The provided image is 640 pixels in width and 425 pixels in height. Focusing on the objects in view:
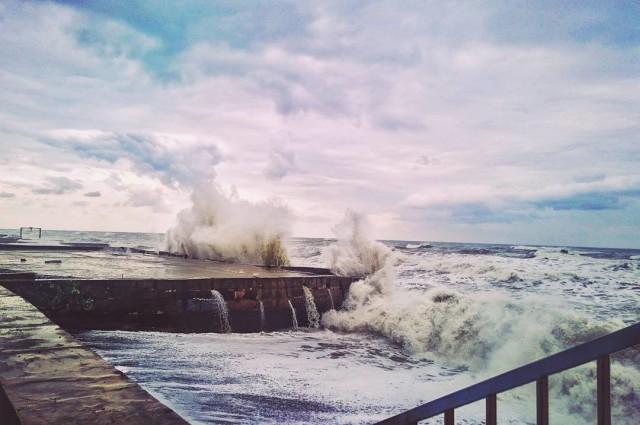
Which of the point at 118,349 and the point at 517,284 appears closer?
the point at 118,349

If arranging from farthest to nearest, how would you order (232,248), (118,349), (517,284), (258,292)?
(232,248) < (517,284) < (258,292) < (118,349)

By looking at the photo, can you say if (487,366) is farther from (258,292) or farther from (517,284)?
(517,284)

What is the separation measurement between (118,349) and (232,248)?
54.8ft

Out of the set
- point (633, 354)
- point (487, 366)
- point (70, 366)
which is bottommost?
point (487, 366)

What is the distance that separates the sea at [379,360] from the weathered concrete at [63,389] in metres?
1.70

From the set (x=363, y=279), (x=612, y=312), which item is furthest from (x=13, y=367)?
(x=612, y=312)

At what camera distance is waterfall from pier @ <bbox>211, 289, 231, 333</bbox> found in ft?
35.3

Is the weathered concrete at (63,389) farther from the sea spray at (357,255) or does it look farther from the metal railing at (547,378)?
the sea spray at (357,255)

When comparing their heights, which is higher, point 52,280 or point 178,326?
point 52,280

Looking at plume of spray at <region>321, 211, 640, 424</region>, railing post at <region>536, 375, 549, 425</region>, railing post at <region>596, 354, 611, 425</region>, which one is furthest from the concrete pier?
railing post at <region>596, 354, 611, 425</region>

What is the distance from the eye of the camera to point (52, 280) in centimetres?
933

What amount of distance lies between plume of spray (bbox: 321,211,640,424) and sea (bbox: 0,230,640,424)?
0.03 metres

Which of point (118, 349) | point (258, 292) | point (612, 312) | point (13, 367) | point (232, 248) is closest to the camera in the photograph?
point (13, 367)

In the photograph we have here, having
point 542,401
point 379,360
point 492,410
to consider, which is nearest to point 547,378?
point 542,401
